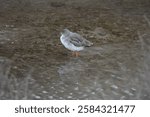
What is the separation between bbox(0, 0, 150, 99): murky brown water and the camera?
9.07m

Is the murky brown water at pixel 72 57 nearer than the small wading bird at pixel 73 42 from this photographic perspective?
Yes

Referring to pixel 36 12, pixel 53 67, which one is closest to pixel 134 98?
pixel 53 67

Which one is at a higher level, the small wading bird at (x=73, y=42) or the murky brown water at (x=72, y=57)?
the small wading bird at (x=73, y=42)

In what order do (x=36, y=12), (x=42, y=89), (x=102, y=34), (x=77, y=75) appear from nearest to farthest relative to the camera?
(x=42, y=89) → (x=77, y=75) → (x=102, y=34) → (x=36, y=12)

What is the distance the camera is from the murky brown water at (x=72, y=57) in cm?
907

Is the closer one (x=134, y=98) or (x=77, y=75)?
(x=134, y=98)

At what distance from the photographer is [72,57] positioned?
432 inches

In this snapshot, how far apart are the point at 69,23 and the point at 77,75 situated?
14.4ft

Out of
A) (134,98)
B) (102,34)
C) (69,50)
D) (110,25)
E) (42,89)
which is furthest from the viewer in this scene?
(110,25)

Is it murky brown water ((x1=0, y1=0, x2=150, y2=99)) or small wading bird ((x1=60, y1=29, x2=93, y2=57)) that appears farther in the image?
small wading bird ((x1=60, y1=29, x2=93, y2=57))

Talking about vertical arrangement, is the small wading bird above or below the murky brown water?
above

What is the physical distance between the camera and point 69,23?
14.0 meters

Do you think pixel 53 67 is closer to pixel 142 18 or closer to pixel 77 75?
pixel 77 75

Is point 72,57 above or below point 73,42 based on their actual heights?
below
